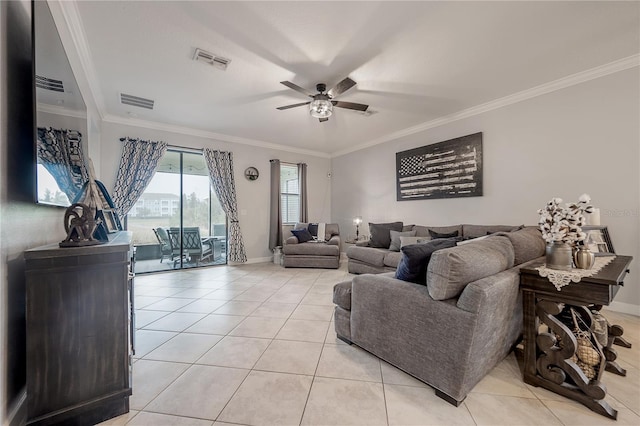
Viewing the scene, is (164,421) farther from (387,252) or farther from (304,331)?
(387,252)

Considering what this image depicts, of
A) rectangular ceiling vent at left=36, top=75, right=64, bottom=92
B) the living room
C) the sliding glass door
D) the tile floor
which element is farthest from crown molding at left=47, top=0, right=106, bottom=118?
the tile floor

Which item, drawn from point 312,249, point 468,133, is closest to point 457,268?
point 468,133

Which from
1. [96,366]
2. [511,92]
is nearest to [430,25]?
[511,92]

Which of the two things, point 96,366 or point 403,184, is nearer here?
point 96,366

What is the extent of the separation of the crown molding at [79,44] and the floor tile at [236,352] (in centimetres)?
280

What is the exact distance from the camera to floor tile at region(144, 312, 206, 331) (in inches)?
94.7

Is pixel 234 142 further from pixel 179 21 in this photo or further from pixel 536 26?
pixel 536 26

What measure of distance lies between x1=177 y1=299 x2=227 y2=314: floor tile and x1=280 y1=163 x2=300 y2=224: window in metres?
3.16

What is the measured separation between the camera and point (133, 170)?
4188 mm

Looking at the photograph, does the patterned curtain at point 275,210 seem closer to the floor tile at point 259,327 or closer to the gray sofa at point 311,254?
the gray sofa at point 311,254

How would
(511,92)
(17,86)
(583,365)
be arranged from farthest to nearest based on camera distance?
(511,92) < (583,365) < (17,86)

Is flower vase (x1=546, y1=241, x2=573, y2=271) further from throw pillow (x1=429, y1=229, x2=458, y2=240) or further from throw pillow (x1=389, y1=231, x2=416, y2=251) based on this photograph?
throw pillow (x1=389, y1=231, x2=416, y2=251)

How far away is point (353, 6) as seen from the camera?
1.91m

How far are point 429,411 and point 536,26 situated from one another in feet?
10.5
